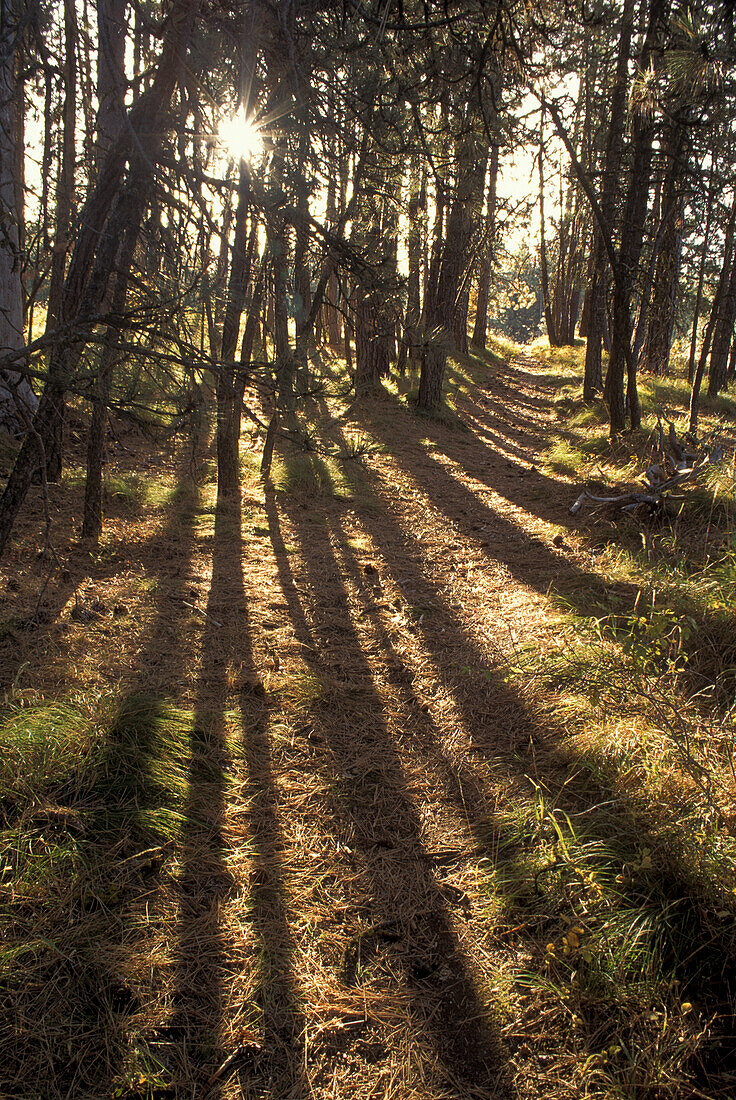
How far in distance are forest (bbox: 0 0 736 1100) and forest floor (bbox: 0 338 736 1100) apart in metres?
0.01

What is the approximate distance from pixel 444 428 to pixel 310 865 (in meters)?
9.87

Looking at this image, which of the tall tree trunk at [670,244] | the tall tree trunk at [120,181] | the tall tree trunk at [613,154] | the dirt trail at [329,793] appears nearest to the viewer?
the dirt trail at [329,793]

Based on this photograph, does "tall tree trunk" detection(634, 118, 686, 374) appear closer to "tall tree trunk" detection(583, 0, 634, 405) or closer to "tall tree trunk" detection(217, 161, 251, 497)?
"tall tree trunk" detection(583, 0, 634, 405)

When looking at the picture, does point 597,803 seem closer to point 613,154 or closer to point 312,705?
point 312,705

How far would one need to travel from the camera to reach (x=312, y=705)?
130 inches

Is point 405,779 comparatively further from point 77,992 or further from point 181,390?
point 181,390

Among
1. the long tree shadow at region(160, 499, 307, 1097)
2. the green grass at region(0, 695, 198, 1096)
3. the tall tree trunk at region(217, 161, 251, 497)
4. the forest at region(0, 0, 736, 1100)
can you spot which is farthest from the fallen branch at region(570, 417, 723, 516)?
the green grass at region(0, 695, 198, 1096)

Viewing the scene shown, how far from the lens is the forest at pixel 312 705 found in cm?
173

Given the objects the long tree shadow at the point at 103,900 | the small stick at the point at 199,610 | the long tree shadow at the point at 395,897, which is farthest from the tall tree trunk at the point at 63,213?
the long tree shadow at the point at 395,897

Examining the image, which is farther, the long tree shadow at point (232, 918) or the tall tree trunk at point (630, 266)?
the tall tree trunk at point (630, 266)

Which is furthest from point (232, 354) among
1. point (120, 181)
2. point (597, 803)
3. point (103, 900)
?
point (597, 803)

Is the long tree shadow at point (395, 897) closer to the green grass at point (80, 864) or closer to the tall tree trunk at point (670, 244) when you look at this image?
the green grass at point (80, 864)

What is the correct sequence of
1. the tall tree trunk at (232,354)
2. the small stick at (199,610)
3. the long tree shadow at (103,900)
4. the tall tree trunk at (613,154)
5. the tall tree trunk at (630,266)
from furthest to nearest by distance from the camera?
the tall tree trunk at (613,154) < the tall tree trunk at (630,266) < the small stick at (199,610) < the tall tree trunk at (232,354) < the long tree shadow at (103,900)

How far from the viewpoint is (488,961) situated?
1962 mm
